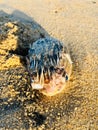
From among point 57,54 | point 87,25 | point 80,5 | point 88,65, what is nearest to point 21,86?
point 57,54

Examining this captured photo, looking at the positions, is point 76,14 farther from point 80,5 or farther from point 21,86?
point 21,86

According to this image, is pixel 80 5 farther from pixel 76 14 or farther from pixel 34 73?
pixel 34 73

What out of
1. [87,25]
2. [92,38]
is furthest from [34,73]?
[87,25]

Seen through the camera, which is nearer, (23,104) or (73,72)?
(23,104)

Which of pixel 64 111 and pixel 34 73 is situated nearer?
pixel 64 111

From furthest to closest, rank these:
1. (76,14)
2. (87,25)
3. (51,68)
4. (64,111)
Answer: (76,14) < (87,25) < (51,68) < (64,111)

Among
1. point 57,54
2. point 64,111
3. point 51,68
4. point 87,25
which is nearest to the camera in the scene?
point 64,111
